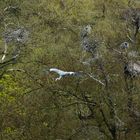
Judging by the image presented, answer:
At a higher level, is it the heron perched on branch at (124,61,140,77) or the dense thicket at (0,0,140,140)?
the heron perched on branch at (124,61,140,77)

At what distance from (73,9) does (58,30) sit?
8.43 meters

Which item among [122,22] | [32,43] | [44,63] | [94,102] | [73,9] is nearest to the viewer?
[94,102]

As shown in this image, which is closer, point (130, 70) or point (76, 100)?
point (130, 70)

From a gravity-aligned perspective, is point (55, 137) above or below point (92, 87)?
below

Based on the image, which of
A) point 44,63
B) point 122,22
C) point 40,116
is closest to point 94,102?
point 40,116

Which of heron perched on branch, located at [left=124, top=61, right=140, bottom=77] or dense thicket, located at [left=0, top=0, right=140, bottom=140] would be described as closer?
dense thicket, located at [left=0, top=0, right=140, bottom=140]

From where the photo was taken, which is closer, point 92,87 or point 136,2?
point 92,87

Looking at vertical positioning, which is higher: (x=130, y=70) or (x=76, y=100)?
(x=130, y=70)

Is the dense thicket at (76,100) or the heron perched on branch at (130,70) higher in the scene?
the heron perched on branch at (130,70)

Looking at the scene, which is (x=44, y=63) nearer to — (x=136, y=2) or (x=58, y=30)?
(x=58, y=30)

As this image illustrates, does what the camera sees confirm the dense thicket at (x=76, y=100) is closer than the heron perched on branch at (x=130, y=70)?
Yes

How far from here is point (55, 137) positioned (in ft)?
54.3

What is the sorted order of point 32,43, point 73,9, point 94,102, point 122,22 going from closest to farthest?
point 94,102 < point 32,43 < point 122,22 < point 73,9

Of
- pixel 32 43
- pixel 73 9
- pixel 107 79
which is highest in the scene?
pixel 107 79
